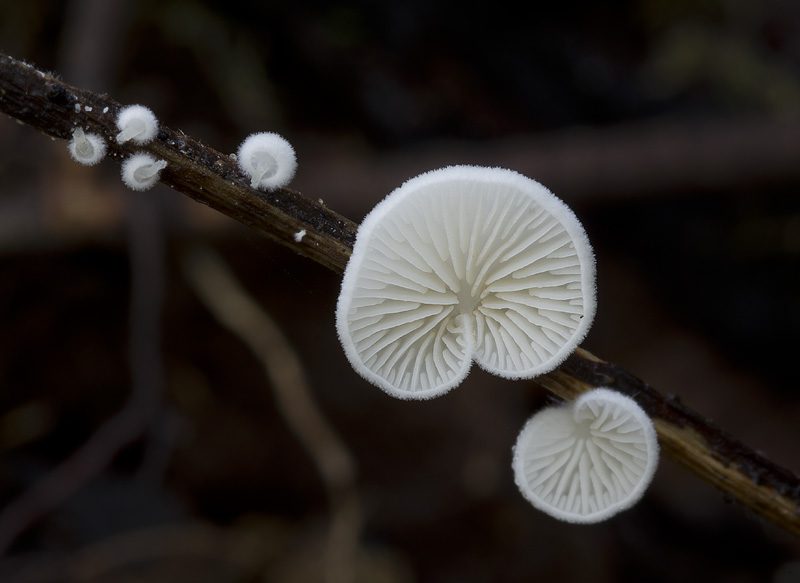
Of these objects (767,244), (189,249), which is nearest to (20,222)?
(189,249)

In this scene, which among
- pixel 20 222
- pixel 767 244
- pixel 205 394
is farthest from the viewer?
pixel 767 244

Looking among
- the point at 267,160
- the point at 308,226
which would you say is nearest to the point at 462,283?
the point at 308,226

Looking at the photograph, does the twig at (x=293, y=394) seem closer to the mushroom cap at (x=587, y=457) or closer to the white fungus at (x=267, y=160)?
the mushroom cap at (x=587, y=457)

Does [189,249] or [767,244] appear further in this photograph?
[767,244]

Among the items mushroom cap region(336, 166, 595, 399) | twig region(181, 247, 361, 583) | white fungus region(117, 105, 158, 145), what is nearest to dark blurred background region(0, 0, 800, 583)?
twig region(181, 247, 361, 583)

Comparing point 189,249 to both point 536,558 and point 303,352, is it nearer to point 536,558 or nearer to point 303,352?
point 303,352

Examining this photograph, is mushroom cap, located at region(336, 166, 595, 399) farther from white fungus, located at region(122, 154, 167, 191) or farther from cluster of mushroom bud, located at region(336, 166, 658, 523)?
white fungus, located at region(122, 154, 167, 191)

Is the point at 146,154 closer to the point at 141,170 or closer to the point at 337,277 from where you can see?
the point at 141,170
